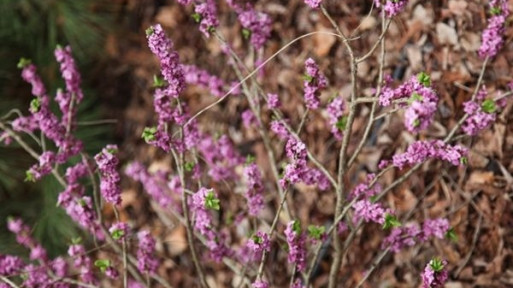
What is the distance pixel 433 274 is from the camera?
47.4 inches

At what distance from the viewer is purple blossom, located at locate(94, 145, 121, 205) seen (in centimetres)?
129

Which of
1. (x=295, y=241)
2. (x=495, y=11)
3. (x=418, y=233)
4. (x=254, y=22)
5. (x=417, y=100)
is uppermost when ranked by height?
(x=254, y=22)

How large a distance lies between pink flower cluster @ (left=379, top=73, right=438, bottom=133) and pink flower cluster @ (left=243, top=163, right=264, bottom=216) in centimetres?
34

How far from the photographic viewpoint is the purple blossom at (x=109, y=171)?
4.24 feet

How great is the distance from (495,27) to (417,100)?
1.92 feet

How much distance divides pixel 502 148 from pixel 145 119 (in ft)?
5.02

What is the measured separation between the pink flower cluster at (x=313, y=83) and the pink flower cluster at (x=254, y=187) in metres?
0.19

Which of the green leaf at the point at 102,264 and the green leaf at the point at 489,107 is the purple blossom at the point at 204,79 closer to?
the green leaf at the point at 102,264

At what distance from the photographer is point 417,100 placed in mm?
1026

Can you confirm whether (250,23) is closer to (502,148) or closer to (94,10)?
(502,148)

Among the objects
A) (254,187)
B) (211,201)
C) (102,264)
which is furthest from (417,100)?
(102,264)

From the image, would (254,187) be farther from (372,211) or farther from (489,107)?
(489,107)

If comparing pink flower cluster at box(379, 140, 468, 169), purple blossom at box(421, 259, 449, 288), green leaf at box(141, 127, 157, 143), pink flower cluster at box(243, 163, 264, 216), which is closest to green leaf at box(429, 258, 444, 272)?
purple blossom at box(421, 259, 449, 288)

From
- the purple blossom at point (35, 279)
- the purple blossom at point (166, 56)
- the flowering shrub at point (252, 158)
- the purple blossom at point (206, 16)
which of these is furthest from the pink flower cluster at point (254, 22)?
the purple blossom at point (35, 279)
